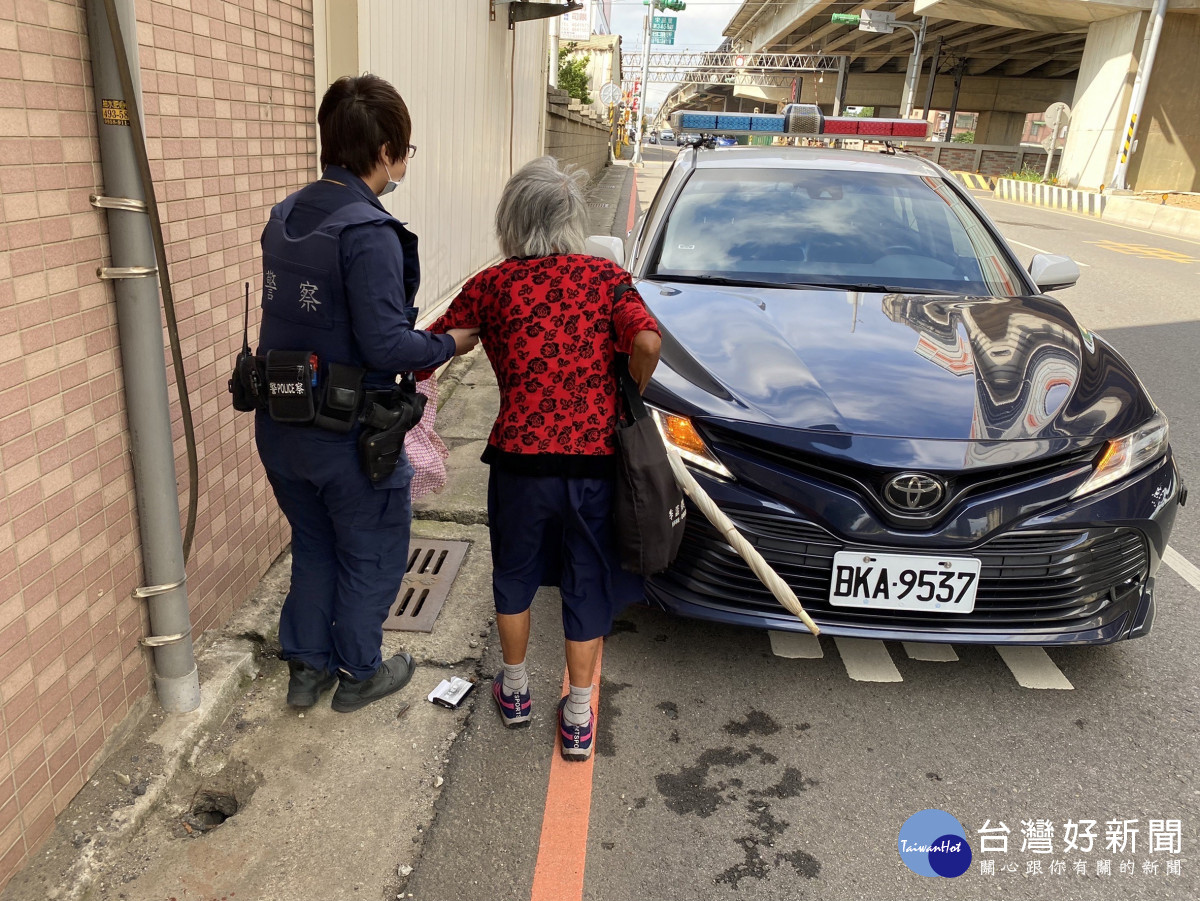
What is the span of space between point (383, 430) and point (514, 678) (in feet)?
2.80

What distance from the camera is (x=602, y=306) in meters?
2.30

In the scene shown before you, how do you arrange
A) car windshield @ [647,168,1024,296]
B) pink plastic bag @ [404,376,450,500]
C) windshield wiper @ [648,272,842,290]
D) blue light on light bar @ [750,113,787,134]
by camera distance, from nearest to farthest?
→ pink plastic bag @ [404,376,450,500] < windshield wiper @ [648,272,842,290] < car windshield @ [647,168,1024,296] < blue light on light bar @ [750,113,787,134]

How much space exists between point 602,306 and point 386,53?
10.00ft

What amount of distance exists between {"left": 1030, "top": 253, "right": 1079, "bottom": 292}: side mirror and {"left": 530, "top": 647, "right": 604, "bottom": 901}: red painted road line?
9.02ft

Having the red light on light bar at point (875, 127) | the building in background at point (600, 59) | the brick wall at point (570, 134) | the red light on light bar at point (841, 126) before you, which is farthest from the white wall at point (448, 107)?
the building in background at point (600, 59)

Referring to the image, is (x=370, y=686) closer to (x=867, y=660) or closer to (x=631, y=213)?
(x=867, y=660)

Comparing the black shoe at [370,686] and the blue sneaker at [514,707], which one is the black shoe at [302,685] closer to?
the black shoe at [370,686]

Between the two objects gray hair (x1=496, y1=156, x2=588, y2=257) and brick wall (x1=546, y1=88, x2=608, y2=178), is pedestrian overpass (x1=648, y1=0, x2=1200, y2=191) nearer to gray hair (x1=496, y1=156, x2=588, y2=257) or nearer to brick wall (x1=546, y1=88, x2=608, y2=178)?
brick wall (x1=546, y1=88, x2=608, y2=178)

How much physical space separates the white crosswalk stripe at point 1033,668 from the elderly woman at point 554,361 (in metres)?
1.55

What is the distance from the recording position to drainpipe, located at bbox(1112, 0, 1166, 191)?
23.8m

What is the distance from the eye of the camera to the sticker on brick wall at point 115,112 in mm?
2047

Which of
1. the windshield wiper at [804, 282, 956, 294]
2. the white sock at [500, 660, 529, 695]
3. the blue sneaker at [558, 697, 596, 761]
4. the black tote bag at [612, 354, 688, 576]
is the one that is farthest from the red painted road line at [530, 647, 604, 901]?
the windshield wiper at [804, 282, 956, 294]

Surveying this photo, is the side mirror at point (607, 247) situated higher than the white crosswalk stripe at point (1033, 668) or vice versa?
the side mirror at point (607, 247)

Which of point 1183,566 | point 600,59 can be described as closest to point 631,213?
point 1183,566
